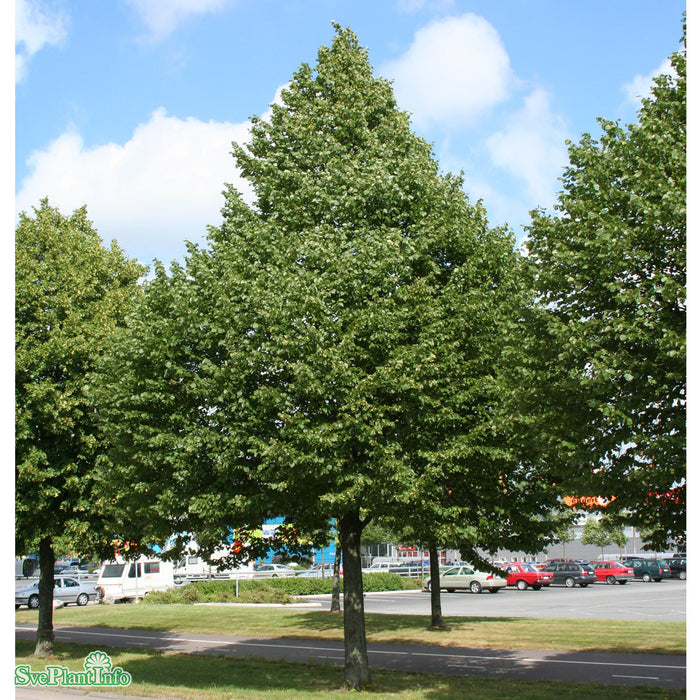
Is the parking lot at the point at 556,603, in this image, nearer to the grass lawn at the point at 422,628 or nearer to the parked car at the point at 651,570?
the grass lawn at the point at 422,628

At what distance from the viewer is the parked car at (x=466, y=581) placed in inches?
1791

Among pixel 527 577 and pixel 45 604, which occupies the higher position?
pixel 45 604

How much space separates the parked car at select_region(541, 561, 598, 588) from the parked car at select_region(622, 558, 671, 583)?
6.01 meters

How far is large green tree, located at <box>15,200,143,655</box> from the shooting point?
17734mm

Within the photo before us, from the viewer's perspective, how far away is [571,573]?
49.2 meters

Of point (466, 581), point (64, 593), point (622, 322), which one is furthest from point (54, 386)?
point (466, 581)

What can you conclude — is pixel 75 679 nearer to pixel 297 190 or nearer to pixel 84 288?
pixel 84 288

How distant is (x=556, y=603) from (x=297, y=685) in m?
24.5

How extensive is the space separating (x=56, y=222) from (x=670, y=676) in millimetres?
19666

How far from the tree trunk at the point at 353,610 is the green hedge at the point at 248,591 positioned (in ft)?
82.8

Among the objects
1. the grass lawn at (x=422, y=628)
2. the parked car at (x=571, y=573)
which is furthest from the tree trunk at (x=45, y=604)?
the parked car at (x=571, y=573)

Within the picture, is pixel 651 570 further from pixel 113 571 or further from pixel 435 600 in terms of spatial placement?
pixel 113 571

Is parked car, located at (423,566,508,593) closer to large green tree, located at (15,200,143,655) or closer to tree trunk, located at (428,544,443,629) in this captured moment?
tree trunk, located at (428,544,443,629)
